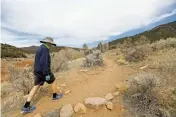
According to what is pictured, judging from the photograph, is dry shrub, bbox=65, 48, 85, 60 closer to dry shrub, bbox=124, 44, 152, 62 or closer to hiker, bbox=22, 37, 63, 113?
dry shrub, bbox=124, 44, 152, 62

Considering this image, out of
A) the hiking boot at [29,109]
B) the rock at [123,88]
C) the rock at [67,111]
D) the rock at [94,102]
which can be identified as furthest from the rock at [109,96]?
the hiking boot at [29,109]

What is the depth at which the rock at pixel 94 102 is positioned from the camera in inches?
203

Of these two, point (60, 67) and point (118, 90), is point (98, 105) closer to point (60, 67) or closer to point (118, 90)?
point (118, 90)

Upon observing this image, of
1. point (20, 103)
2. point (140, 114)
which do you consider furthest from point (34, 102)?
point (140, 114)

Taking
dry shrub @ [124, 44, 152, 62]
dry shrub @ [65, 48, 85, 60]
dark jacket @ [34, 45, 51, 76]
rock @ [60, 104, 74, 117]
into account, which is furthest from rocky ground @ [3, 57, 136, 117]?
dry shrub @ [65, 48, 85, 60]

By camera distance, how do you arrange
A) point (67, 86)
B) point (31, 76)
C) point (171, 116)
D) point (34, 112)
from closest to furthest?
point (171, 116)
point (34, 112)
point (67, 86)
point (31, 76)

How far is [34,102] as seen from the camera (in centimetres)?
614

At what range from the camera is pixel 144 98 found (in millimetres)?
4914

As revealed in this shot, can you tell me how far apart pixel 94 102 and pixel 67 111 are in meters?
0.72

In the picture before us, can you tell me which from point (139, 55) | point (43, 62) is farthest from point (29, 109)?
point (139, 55)

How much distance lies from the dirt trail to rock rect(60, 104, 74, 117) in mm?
254

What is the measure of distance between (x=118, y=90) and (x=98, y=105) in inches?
38.8

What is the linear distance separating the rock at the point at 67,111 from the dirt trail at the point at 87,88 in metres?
0.25

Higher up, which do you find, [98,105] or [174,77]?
[174,77]
